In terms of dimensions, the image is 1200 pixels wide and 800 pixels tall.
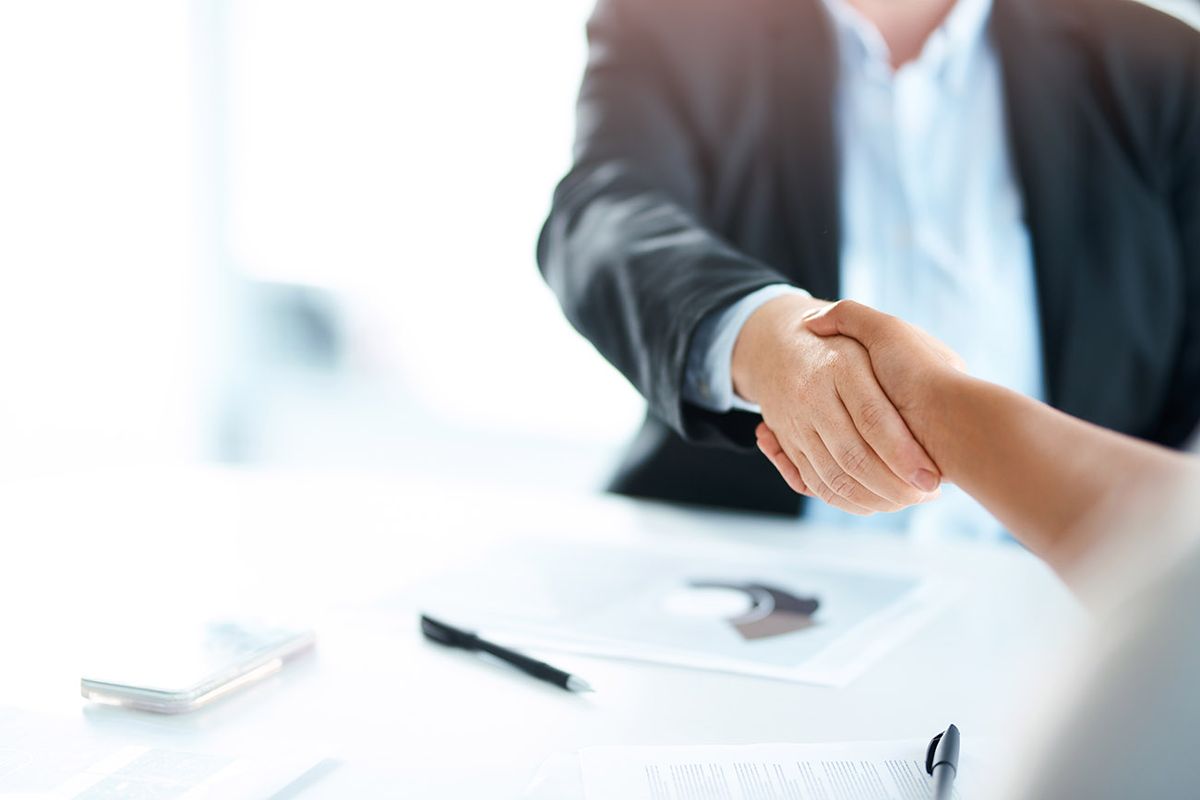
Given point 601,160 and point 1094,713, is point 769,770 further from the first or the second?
point 601,160

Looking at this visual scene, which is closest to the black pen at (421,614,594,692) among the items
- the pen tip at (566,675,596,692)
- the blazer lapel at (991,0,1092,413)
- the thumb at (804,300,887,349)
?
the pen tip at (566,675,596,692)

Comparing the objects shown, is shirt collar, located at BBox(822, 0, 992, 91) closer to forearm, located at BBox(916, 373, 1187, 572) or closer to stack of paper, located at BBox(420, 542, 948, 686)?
stack of paper, located at BBox(420, 542, 948, 686)

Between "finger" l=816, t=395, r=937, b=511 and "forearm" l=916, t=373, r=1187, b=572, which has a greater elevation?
"forearm" l=916, t=373, r=1187, b=572

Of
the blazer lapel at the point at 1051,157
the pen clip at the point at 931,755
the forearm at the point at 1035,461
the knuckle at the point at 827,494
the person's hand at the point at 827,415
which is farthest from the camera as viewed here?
the blazer lapel at the point at 1051,157

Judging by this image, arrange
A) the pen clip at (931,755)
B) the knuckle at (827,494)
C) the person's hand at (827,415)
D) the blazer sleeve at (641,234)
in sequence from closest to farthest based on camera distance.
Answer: the pen clip at (931,755) < the person's hand at (827,415) < the knuckle at (827,494) < the blazer sleeve at (641,234)

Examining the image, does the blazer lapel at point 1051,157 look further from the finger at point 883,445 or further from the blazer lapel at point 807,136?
the finger at point 883,445

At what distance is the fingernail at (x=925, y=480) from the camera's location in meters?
0.61

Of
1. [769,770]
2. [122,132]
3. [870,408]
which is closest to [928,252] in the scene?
[870,408]

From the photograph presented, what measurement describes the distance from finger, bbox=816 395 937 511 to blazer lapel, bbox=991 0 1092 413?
1.72 ft

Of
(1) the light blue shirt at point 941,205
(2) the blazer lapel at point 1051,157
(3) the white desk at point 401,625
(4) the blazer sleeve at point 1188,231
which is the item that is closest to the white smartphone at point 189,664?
(3) the white desk at point 401,625

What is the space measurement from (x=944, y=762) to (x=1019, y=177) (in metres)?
0.80

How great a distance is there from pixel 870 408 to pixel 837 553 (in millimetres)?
338

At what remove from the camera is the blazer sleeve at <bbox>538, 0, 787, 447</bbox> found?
33.9 inches

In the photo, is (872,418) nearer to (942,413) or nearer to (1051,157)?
(942,413)
